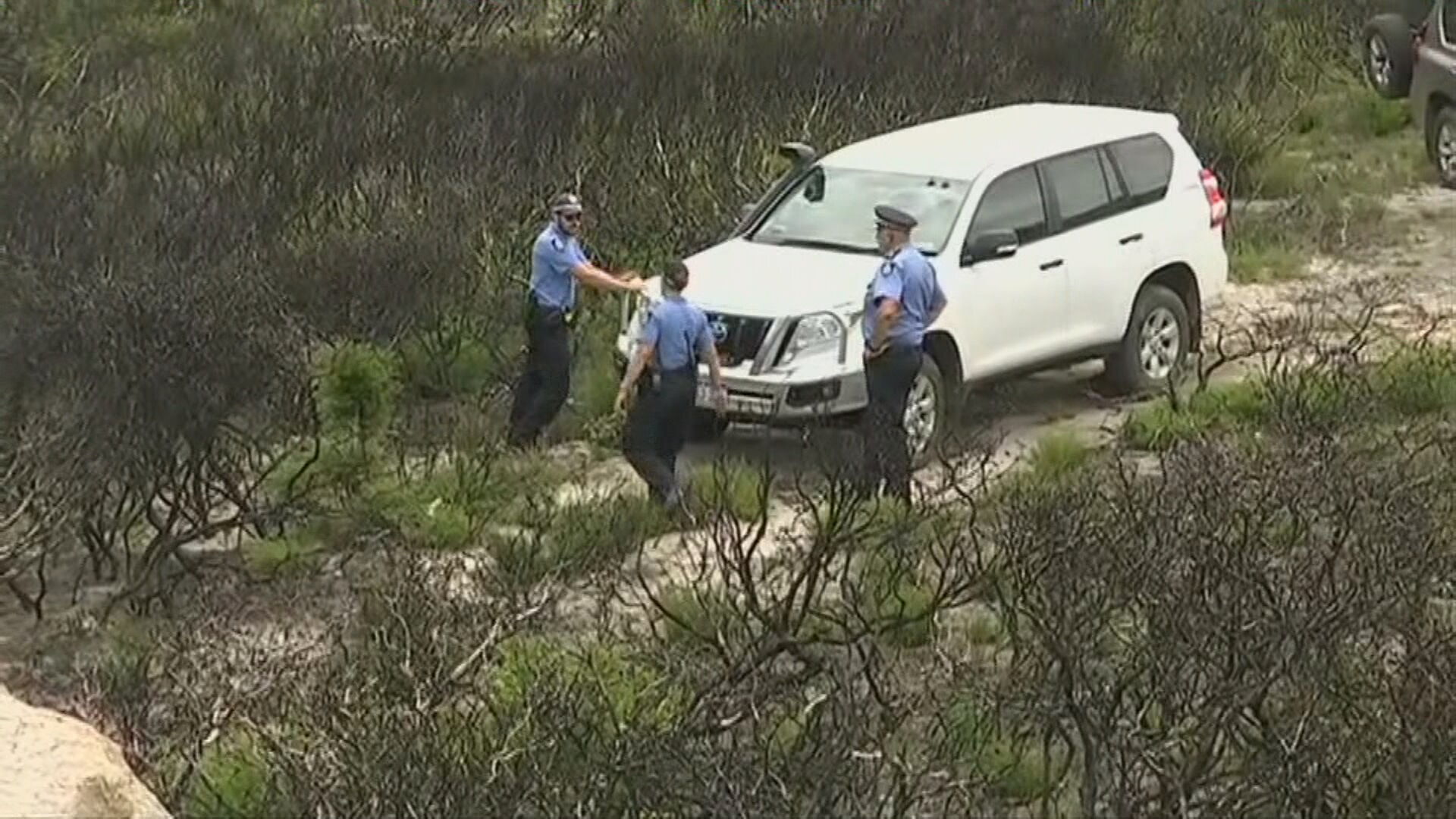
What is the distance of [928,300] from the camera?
11336 mm

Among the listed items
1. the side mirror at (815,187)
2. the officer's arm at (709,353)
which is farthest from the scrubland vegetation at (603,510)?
the side mirror at (815,187)

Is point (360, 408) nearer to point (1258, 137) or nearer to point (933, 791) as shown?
point (933, 791)

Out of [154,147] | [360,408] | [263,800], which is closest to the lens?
[263,800]

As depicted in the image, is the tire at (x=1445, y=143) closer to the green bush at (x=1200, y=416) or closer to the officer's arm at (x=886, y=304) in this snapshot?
the green bush at (x=1200, y=416)

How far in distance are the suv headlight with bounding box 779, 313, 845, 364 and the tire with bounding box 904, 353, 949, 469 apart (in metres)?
0.41

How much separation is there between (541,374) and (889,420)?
87.9 inches

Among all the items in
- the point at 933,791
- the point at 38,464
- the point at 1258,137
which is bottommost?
the point at 1258,137

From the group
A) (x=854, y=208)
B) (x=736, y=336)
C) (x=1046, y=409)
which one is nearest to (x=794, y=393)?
(x=736, y=336)

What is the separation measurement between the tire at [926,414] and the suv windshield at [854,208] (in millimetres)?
639

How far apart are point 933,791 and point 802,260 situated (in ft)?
19.0

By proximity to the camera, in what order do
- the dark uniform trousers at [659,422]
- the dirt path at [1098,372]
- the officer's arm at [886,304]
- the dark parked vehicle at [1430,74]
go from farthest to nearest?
the dark parked vehicle at [1430,74] → the dirt path at [1098,372] → the dark uniform trousers at [659,422] → the officer's arm at [886,304]

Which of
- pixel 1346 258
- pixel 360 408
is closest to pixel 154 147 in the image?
pixel 360 408

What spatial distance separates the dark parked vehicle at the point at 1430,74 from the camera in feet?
61.3

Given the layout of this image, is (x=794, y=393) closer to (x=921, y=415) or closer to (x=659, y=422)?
(x=921, y=415)
